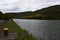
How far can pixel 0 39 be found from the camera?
1653cm

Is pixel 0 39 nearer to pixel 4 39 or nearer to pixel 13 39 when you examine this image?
pixel 4 39

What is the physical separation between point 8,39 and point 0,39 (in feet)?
3.05

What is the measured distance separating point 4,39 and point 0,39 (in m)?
0.46

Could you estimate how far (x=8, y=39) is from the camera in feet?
53.8

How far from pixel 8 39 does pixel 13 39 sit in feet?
1.96

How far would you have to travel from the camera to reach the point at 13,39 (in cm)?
1625

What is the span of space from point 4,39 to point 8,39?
1.55 ft

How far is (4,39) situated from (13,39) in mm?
1070

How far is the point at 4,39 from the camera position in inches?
650

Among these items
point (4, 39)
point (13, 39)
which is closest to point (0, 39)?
point (4, 39)
